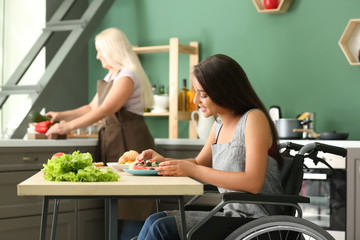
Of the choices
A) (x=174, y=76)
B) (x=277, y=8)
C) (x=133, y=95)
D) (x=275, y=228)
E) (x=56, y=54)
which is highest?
(x=277, y=8)

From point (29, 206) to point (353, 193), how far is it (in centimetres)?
186

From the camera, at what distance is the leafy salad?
1.75 metres

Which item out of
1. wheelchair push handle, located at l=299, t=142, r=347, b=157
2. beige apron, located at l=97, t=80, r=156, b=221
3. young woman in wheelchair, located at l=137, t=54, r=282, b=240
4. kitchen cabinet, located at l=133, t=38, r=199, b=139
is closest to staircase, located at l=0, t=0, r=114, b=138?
beige apron, located at l=97, t=80, r=156, b=221

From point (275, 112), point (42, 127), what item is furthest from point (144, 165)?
point (275, 112)

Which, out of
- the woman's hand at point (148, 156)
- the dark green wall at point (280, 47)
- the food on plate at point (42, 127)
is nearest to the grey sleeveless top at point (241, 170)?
the woman's hand at point (148, 156)

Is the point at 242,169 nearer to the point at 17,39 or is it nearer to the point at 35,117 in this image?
the point at 35,117

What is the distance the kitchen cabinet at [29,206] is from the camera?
3.26 metres

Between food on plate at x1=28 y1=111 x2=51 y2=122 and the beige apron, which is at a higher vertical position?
food on plate at x1=28 y1=111 x2=51 y2=122

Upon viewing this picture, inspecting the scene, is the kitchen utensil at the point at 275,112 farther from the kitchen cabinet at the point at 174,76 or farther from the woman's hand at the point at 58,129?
the woman's hand at the point at 58,129

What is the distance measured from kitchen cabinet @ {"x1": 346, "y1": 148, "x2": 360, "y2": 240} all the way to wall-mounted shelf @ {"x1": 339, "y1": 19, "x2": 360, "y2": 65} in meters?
0.71

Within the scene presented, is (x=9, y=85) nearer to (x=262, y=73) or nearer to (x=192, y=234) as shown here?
(x=262, y=73)

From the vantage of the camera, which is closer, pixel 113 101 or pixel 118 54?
pixel 113 101

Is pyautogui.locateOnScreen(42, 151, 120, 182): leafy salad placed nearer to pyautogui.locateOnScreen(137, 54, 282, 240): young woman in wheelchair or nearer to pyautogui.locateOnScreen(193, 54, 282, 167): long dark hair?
pyautogui.locateOnScreen(137, 54, 282, 240): young woman in wheelchair

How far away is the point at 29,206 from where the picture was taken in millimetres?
3371
